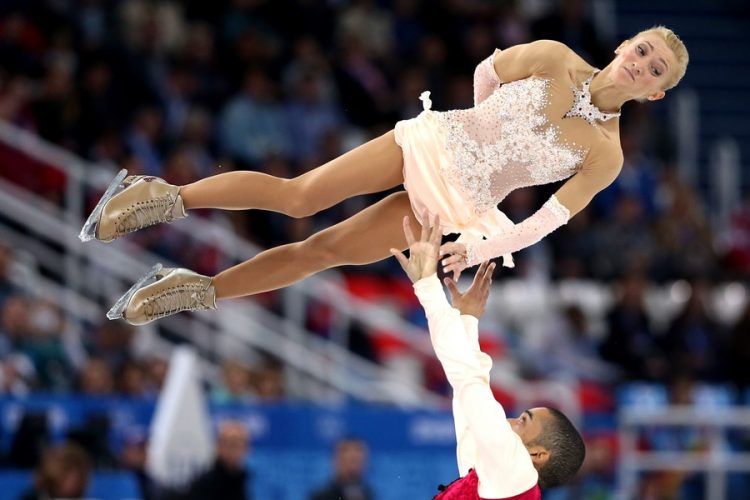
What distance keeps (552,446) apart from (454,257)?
834 mm

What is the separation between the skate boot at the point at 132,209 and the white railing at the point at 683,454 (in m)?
5.26

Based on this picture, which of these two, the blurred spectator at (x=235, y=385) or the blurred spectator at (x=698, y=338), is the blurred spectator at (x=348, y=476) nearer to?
the blurred spectator at (x=235, y=385)

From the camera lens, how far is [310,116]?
1195cm

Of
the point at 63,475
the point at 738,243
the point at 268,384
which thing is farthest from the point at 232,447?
the point at 738,243

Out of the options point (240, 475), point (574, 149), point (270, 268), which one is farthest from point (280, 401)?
point (574, 149)

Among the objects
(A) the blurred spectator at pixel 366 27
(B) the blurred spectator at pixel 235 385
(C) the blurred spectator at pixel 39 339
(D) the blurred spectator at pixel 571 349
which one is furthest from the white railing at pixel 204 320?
(A) the blurred spectator at pixel 366 27

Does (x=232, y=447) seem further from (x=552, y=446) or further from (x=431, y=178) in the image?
(x=552, y=446)

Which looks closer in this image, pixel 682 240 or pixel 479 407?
pixel 479 407

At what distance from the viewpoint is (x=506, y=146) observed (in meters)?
5.67

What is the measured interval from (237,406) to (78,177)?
1983mm

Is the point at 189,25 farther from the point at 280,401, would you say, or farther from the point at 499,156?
the point at 499,156

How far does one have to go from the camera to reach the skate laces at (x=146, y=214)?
5.62 metres

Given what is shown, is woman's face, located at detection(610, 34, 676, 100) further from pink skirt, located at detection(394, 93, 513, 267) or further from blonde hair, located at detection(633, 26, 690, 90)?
pink skirt, located at detection(394, 93, 513, 267)

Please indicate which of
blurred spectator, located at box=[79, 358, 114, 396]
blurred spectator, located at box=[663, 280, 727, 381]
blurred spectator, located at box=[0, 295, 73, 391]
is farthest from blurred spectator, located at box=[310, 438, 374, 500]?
blurred spectator, located at box=[663, 280, 727, 381]
